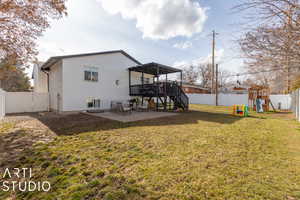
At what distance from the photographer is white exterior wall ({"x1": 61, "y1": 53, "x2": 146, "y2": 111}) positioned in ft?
32.5

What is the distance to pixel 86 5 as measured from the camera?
7.80 m

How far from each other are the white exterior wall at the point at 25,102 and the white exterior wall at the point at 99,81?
13.8 ft

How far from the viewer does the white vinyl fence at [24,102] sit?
36.0ft

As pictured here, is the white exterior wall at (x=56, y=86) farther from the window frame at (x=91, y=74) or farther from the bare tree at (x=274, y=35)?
the bare tree at (x=274, y=35)

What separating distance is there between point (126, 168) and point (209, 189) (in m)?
1.48

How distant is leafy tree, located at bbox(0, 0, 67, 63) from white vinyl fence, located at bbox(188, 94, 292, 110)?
1986 centimetres

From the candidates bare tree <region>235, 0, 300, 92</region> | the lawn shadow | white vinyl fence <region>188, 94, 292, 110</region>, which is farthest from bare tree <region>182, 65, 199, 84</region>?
bare tree <region>235, 0, 300, 92</region>

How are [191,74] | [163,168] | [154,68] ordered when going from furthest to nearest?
1. [191,74]
2. [154,68]
3. [163,168]

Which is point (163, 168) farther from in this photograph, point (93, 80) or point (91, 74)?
point (91, 74)

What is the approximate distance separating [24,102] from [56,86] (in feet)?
11.4

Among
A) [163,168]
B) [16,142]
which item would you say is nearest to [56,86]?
[16,142]

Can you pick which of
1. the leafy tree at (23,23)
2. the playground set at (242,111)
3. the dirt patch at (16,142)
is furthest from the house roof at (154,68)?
the dirt patch at (16,142)

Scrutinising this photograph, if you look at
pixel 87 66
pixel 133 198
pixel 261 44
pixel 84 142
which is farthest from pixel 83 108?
pixel 261 44

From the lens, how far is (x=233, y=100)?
59.8 ft
